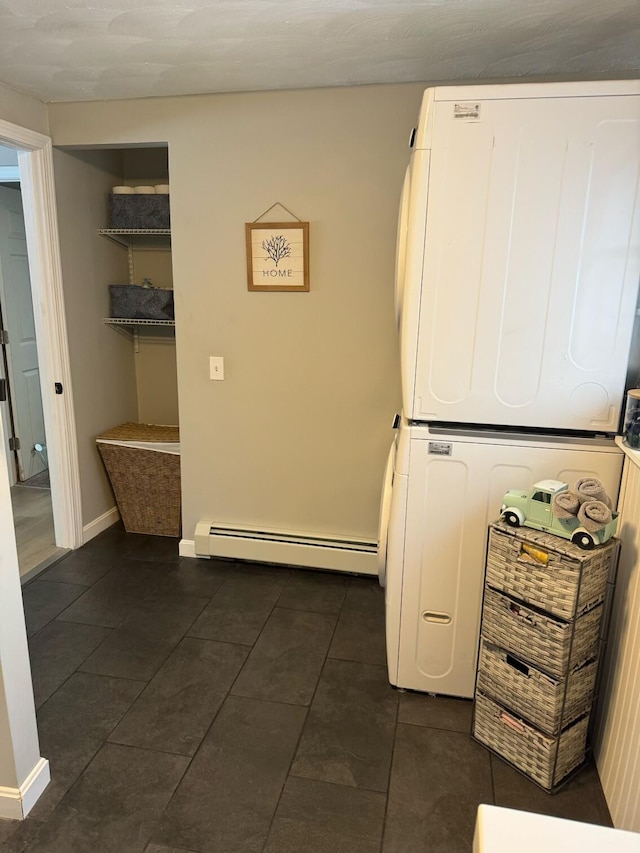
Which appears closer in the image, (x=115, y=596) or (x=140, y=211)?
(x=115, y=596)

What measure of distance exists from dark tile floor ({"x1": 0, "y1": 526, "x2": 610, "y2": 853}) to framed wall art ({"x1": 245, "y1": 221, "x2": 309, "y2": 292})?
1514 millimetres

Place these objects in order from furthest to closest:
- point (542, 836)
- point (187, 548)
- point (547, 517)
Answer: point (187, 548) → point (547, 517) → point (542, 836)

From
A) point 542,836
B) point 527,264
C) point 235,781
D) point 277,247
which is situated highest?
point 277,247

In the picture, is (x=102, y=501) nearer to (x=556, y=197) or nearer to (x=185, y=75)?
(x=185, y=75)

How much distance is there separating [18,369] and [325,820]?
12.3ft

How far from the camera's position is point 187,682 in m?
2.27

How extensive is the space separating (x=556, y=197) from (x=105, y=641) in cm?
239

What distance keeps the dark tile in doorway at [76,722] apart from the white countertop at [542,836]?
4.63 ft

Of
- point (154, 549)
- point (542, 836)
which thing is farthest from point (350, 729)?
point (154, 549)

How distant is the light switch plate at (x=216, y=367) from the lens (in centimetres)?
304

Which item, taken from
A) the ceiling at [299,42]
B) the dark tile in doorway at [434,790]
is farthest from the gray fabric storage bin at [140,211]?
the dark tile in doorway at [434,790]

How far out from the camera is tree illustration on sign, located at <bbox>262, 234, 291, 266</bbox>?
284 cm

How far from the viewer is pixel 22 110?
110 inches

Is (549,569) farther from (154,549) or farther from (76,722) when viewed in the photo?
(154,549)
